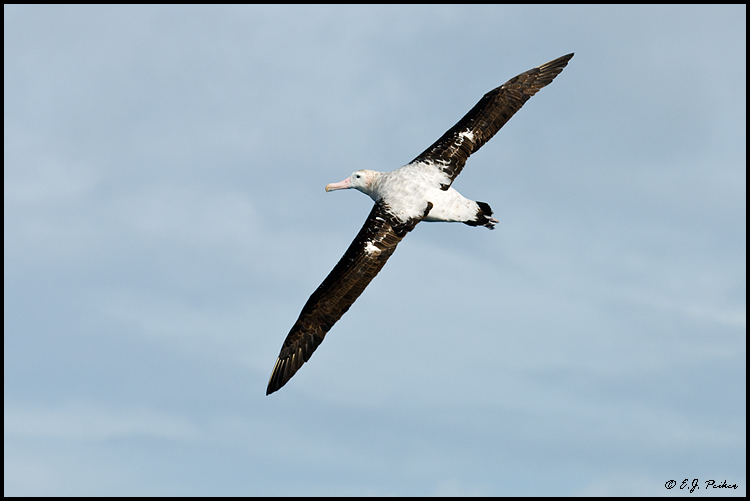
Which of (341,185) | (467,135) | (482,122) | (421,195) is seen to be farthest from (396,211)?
(482,122)

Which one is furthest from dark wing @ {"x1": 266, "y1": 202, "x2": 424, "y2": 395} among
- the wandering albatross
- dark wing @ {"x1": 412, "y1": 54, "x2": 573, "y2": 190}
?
dark wing @ {"x1": 412, "y1": 54, "x2": 573, "y2": 190}

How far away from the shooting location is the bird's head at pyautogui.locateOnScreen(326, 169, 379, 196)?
1788cm

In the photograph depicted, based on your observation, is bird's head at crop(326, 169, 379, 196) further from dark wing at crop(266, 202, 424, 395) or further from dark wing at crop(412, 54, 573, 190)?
dark wing at crop(266, 202, 424, 395)

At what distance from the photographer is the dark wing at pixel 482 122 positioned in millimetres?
17188

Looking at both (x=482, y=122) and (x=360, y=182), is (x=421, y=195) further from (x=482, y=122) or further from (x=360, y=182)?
(x=482, y=122)

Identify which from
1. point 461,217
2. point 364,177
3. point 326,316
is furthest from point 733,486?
point 364,177

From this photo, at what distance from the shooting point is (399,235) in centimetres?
1599

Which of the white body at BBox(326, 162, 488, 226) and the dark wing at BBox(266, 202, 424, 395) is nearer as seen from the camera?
the dark wing at BBox(266, 202, 424, 395)

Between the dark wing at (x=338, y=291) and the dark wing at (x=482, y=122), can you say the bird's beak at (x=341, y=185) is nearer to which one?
the dark wing at (x=482, y=122)

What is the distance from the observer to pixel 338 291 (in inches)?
618

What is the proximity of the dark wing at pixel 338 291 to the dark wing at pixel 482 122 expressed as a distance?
1.98 meters

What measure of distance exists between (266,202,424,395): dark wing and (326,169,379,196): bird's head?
200cm

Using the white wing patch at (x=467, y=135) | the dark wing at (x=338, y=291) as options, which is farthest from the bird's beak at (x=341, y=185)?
the white wing patch at (x=467, y=135)

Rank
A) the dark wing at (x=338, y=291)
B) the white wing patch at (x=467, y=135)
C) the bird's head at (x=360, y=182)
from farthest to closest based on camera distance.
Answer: the bird's head at (x=360, y=182) → the white wing patch at (x=467, y=135) → the dark wing at (x=338, y=291)
